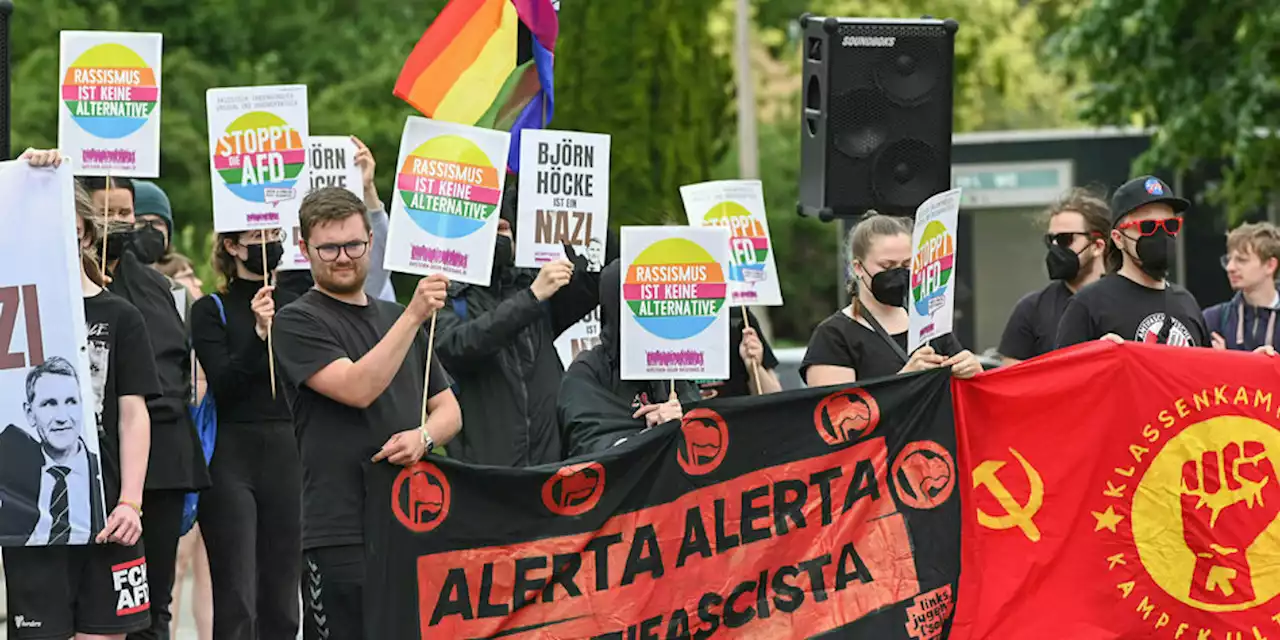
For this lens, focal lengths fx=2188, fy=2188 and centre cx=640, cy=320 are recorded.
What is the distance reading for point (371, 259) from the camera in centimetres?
983

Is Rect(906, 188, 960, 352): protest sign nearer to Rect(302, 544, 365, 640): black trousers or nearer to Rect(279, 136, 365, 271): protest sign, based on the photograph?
Rect(302, 544, 365, 640): black trousers

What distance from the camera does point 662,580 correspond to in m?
7.59

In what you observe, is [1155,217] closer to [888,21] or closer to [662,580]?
[888,21]

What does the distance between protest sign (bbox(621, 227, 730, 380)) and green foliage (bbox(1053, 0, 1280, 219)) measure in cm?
982

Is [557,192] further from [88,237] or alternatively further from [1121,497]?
[1121,497]

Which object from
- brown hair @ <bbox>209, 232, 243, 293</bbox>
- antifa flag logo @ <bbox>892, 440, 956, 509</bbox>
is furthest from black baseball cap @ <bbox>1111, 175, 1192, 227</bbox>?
brown hair @ <bbox>209, 232, 243, 293</bbox>

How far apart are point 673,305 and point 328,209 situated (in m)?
1.38

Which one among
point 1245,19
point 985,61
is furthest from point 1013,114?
point 1245,19

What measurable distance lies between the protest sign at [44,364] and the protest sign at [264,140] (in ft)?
6.99

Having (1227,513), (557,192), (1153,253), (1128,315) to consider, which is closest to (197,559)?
(557,192)

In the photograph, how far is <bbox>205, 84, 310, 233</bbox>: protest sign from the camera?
949cm

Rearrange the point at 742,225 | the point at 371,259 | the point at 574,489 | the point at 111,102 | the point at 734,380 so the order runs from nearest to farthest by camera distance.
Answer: the point at 574,489 < the point at 734,380 < the point at 111,102 < the point at 371,259 < the point at 742,225

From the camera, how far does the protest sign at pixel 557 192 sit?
8.82m

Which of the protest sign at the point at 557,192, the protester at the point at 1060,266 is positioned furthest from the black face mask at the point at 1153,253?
the protest sign at the point at 557,192
